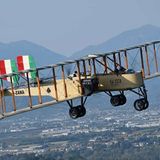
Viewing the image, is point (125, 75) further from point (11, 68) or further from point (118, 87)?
point (11, 68)

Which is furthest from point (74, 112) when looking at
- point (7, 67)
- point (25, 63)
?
point (7, 67)

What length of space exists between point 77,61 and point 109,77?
260 centimetres

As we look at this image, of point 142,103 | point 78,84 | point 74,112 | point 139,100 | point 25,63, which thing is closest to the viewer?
point 78,84

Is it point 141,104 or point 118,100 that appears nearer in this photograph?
point 141,104

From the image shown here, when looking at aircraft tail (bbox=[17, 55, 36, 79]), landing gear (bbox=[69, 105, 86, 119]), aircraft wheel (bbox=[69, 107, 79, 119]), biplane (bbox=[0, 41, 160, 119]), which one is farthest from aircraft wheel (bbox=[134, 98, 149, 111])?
aircraft tail (bbox=[17, 55, 36, 79])

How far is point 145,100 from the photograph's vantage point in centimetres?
5862

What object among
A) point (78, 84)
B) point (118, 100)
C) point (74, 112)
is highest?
point (78, 84)

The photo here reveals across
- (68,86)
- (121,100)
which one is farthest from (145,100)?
(68,86)

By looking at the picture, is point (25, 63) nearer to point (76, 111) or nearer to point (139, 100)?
point (76, 111)

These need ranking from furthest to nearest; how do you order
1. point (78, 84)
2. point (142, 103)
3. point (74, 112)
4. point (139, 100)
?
point (139, 100), point (142, 103), point (74, 112), point (78, 84)

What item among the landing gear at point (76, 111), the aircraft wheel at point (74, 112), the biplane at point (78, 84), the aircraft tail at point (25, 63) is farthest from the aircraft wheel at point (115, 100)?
the aircraft tail at point (25, 63)

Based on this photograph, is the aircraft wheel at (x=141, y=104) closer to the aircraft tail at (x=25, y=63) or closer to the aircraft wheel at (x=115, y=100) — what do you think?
the aircraft wheel at (x=115, y=100)

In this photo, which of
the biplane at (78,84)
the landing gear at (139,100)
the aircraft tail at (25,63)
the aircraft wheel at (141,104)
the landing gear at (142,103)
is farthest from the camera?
the aircraft tail at (25,63)

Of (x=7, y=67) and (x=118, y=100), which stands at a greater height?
(x=7, y=67)
